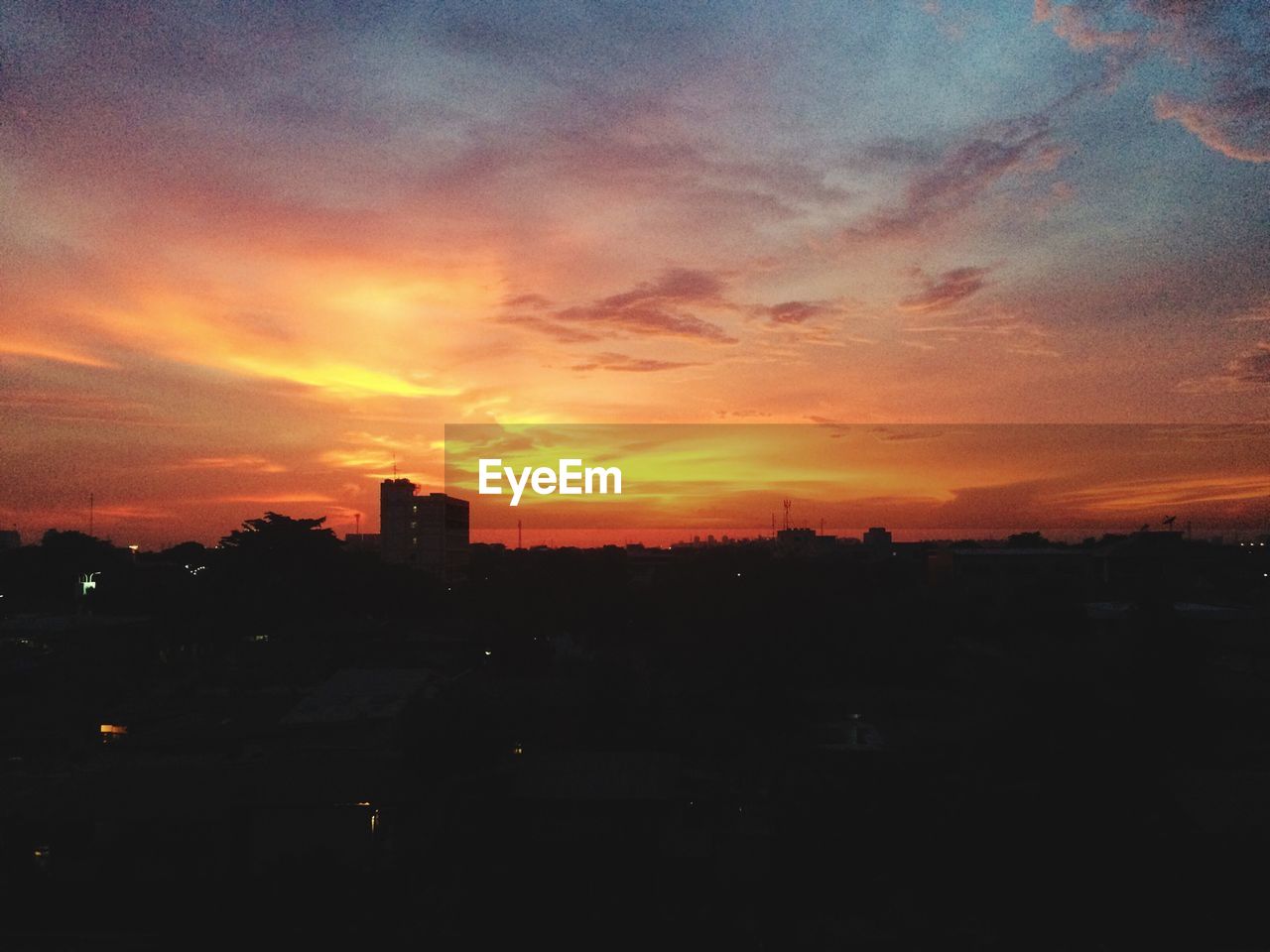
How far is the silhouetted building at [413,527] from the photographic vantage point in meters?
66.8

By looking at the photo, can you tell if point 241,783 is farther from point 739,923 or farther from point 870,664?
point 870,664

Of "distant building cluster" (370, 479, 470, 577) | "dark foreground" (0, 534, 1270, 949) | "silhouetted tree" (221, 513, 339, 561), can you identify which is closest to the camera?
"dark foreground" (0, 534, 1270, 949)

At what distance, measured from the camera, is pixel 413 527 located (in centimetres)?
6738

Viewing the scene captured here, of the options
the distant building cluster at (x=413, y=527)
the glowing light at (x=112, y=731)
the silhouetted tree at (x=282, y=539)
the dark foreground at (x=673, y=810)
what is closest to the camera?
the dark foreground at (x=673, y=810)

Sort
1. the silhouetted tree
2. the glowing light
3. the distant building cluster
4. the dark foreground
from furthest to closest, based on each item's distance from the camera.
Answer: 1. the distant building cluster
2. the silhouetted tree
3. the glowing light
4. the dark foreground

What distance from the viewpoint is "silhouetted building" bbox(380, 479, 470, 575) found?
66.8 meters

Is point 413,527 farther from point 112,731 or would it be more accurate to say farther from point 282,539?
point 112,731

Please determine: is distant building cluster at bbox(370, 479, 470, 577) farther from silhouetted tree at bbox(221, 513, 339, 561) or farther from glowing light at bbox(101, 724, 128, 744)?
glowing light at bbox(101, 724, 128, 744)

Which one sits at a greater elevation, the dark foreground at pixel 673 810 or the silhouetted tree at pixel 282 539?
the silhouetted tree at pixel 282 539

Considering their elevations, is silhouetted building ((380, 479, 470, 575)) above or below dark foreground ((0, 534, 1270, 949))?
above

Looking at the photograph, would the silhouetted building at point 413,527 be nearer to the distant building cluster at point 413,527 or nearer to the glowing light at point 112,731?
the distant building cluster at point 413,527

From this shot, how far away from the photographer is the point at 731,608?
2527 centimetres

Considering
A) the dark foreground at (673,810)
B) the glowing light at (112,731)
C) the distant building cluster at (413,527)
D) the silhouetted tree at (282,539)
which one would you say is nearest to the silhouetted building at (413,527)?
the distant building cluster at (413,527)

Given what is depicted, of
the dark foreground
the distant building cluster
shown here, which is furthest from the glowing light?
the distant building cluster
